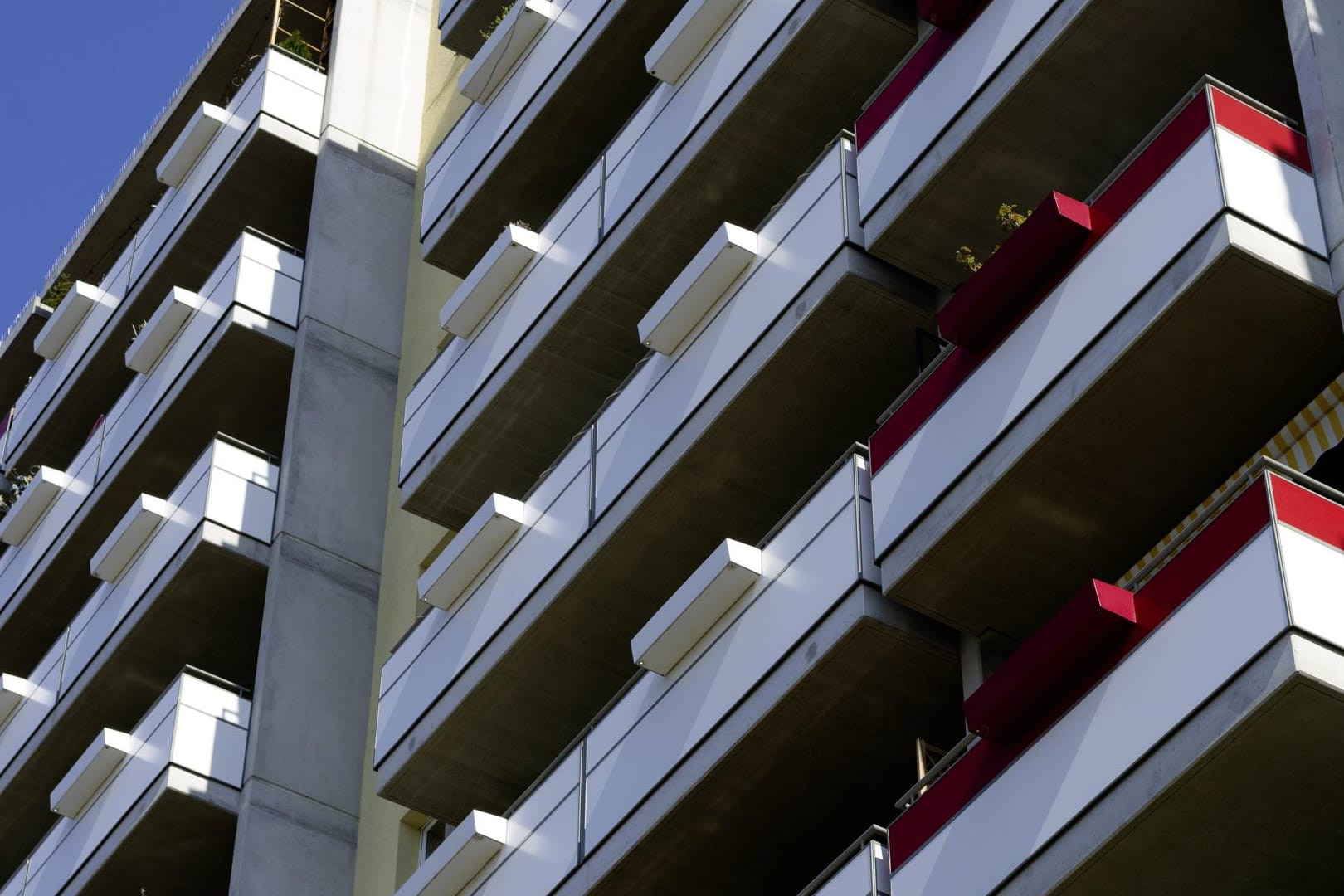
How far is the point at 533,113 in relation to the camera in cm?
2291

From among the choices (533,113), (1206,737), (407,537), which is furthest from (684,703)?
(533,113)

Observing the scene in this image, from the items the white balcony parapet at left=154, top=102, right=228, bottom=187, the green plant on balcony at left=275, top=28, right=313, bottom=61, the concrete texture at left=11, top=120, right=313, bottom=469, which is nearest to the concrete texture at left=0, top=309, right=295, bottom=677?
the concrete texture at left=11, top=120, right=313, bottom=469

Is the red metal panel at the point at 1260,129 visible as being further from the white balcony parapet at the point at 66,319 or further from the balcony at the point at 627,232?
the white balcony parapet at the point at 66,319

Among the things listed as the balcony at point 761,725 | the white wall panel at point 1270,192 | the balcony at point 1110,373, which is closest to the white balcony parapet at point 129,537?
the balcony at point 761,725

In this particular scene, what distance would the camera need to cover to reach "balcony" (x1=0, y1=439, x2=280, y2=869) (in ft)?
76.3

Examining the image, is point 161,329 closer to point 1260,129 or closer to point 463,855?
point 463,855

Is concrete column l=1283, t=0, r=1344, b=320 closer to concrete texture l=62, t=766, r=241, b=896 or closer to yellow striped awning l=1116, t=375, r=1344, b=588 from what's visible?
yellow striped awning l=1116, t=375, r=1344, b=588

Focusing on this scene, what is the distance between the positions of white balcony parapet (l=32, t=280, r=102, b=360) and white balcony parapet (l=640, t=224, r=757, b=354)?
14289mm

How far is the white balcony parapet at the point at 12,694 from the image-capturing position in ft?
83.4

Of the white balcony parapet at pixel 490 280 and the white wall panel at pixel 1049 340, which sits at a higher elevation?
the white balcony parapet at pixel 490 280

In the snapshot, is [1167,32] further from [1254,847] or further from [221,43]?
[221,43]

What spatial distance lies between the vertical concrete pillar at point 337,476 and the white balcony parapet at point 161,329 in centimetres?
141

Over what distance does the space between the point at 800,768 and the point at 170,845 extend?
8332mm

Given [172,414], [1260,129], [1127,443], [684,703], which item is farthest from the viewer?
[172,414]
